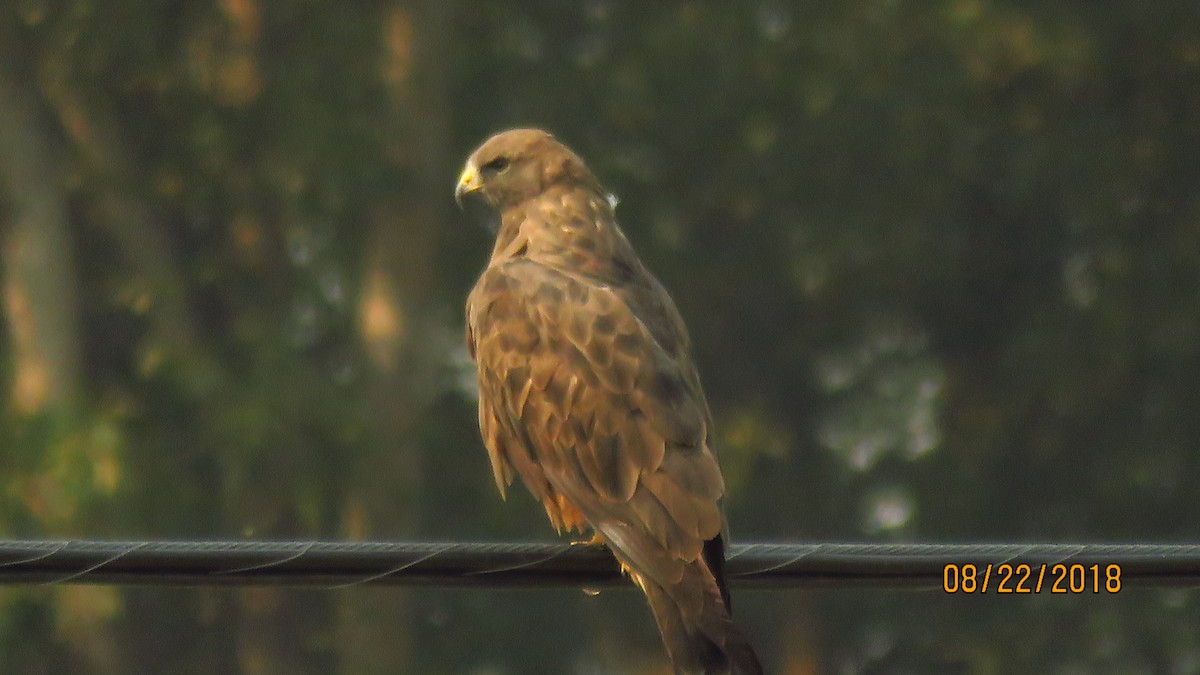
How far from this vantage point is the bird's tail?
4824mm

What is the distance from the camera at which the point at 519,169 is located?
22.8 ft

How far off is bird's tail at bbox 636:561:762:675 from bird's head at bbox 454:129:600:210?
200 centimetres

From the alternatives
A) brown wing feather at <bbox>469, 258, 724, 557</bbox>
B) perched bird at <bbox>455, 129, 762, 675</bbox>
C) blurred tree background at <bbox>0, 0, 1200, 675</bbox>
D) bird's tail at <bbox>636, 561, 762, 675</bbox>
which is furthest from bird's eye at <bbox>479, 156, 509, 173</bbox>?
blurred tree background at <bbox>0, 0, 1200, 675</bbox>

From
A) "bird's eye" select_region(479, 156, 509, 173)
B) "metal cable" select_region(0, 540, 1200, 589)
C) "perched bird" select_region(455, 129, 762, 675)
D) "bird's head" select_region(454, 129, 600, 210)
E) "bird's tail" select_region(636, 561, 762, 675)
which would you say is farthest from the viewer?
"bird's eye" select_region(479, 156, 509, 173)

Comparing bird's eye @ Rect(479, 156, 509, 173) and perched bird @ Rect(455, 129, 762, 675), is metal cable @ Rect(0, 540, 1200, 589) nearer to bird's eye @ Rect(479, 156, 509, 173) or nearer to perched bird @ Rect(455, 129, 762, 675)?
perched bird @ Rect(455, 129, 762, 675)

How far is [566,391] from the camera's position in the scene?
5.75m

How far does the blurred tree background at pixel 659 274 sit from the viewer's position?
16438mm

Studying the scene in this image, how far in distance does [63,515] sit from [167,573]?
10618mm

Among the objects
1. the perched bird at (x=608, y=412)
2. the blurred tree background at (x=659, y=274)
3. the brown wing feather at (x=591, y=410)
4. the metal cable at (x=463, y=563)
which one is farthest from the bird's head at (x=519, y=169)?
the blurred tree background at (x=659, y=274)

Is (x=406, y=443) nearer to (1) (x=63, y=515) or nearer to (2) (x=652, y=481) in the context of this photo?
(1) (x=63, y=515)

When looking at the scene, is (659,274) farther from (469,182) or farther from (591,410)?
(591,410)

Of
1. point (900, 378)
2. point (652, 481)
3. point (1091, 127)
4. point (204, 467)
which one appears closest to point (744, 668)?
point (652, 481)

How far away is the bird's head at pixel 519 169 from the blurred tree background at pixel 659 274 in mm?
8860

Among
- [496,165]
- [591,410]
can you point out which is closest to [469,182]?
[496,165]
